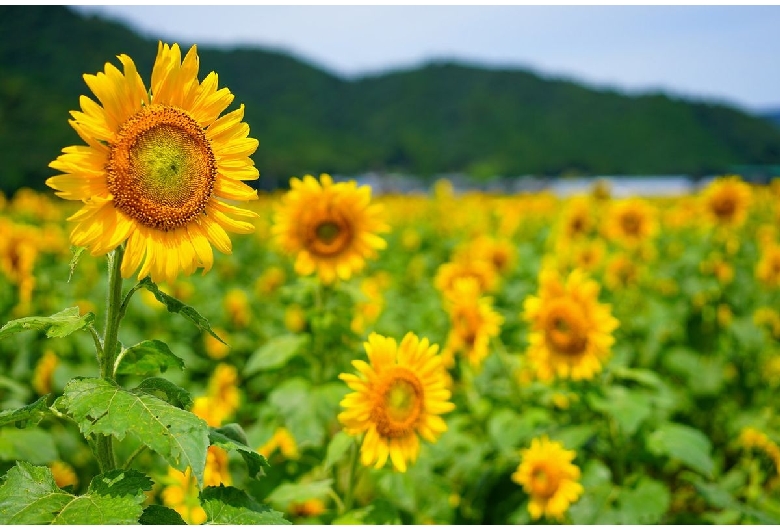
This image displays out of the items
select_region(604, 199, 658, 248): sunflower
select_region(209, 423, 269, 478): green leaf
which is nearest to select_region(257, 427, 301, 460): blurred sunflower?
select_region(209, 423, 269, 478): green leaf

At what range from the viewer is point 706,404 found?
4.65 m

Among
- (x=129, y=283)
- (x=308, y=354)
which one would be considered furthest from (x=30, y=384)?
(x=308, y=354)

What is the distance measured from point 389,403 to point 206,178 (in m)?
1.05

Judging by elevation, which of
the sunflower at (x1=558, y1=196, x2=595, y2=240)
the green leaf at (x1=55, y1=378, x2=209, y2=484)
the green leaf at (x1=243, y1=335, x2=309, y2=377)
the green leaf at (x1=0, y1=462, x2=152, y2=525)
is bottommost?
the green leaf at (x1=0, y1=462, x2=152, y2=525)

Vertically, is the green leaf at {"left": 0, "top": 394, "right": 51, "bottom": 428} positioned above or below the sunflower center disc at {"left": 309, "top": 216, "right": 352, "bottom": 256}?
below

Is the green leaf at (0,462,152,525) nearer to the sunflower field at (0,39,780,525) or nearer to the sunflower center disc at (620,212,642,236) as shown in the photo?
the sunflower field at (0,39,780,525)

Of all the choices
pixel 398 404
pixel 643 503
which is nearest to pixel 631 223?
pixel 643 503

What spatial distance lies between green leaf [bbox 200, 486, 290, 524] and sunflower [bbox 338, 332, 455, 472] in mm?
607

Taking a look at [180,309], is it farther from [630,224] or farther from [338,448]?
[630,224]

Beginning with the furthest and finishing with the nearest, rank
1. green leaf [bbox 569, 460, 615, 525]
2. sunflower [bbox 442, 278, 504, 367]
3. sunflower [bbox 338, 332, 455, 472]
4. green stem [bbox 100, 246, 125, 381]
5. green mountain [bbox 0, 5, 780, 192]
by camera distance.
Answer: green mountain [bbox 0, 5, 780, 192]
sunflower [bbox 442, 278, 504, 367]
green leaf [bbox 569, 460, 615, 525]
sunflower [bbox 338, 332, 455, 472]
green stem [bbox 100, 246, 125, 381]

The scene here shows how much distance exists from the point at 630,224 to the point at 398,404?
4.23 m

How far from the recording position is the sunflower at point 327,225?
3.04 metres

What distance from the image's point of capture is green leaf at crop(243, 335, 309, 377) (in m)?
2.73

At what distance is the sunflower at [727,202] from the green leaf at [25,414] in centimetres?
552
